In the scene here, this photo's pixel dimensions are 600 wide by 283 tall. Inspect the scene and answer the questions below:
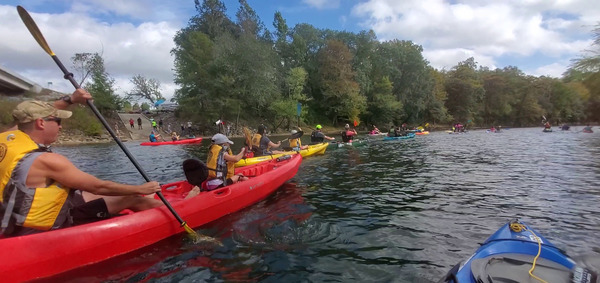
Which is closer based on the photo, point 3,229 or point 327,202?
point 3,229

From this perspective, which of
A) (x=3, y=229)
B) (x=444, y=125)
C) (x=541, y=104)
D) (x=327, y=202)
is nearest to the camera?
(x=3, y=229)

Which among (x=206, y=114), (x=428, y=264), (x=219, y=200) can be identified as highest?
(x=206, y=114)

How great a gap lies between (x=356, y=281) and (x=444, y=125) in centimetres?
6195

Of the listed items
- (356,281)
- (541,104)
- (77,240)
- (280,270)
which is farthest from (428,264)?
(541,104)

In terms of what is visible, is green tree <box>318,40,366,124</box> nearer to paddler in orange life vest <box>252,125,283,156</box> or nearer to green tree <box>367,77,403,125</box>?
green tree <box>367,77,403,125</box>

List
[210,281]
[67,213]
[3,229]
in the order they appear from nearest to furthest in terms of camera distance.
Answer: [3,229]
[210,281]
[67,213]

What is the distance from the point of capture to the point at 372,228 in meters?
5.40

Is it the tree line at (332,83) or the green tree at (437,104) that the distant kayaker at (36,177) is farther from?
the green tree at (437,104)

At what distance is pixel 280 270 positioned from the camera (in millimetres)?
3963

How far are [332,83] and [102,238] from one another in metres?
45.2

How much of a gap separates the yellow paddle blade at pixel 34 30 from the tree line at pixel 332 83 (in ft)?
102

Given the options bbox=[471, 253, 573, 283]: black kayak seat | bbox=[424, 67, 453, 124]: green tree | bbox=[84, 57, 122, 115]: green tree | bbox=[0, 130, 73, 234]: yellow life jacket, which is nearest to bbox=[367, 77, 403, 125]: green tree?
bbox=[424, 67, 453, 124]: green tree

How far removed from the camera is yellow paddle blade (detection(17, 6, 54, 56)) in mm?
5082

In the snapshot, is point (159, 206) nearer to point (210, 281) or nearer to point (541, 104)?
point (210, 281)
